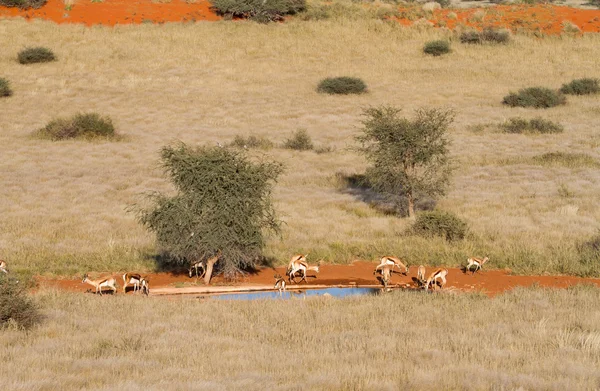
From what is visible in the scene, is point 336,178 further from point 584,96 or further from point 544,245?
point 584,96

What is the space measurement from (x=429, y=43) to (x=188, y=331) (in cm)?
4814

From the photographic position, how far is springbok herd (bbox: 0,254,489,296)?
53.3ft

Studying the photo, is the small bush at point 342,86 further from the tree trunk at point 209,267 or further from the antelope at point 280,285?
the antelope at point 280,285

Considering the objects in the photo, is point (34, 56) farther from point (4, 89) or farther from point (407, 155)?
point (407, 155)

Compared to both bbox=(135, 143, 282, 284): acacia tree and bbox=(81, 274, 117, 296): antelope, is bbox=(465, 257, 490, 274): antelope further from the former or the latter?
bbox=(81, 274, 117, 296): antelope

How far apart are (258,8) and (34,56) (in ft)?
60.2

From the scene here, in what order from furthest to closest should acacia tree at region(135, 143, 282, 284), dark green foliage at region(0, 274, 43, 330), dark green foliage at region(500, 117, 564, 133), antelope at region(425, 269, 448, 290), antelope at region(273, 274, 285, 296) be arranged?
dark green foliage at region(500, 117, 564, 133) → acacia tree at region(135, 143, 282, 284) → antelope at region(273, 274, 285, 296) → antelope at region(425, 269, 448, 290) → dark green foliage at region(0, 274, 43, 330)

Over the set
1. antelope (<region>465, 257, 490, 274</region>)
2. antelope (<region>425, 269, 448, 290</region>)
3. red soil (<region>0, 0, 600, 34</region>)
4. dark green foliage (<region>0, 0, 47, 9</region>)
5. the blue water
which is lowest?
the blue water

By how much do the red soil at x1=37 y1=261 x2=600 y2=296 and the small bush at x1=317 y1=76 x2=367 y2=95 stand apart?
100 feet

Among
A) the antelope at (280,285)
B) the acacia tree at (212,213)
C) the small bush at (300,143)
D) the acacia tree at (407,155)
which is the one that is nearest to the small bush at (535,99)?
the small bush at (300,143)

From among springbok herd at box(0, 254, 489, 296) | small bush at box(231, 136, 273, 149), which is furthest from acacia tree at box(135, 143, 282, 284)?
small bush at box(231, 136, 273, 149)

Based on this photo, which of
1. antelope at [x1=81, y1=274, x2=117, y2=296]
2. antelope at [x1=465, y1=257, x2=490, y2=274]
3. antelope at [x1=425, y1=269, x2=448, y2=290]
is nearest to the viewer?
antelope at [x1=81, y1=274, x2=117, y2=296]

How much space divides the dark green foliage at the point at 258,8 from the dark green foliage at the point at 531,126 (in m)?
27.0

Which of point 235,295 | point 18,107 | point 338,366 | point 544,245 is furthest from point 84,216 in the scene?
point 18,107
